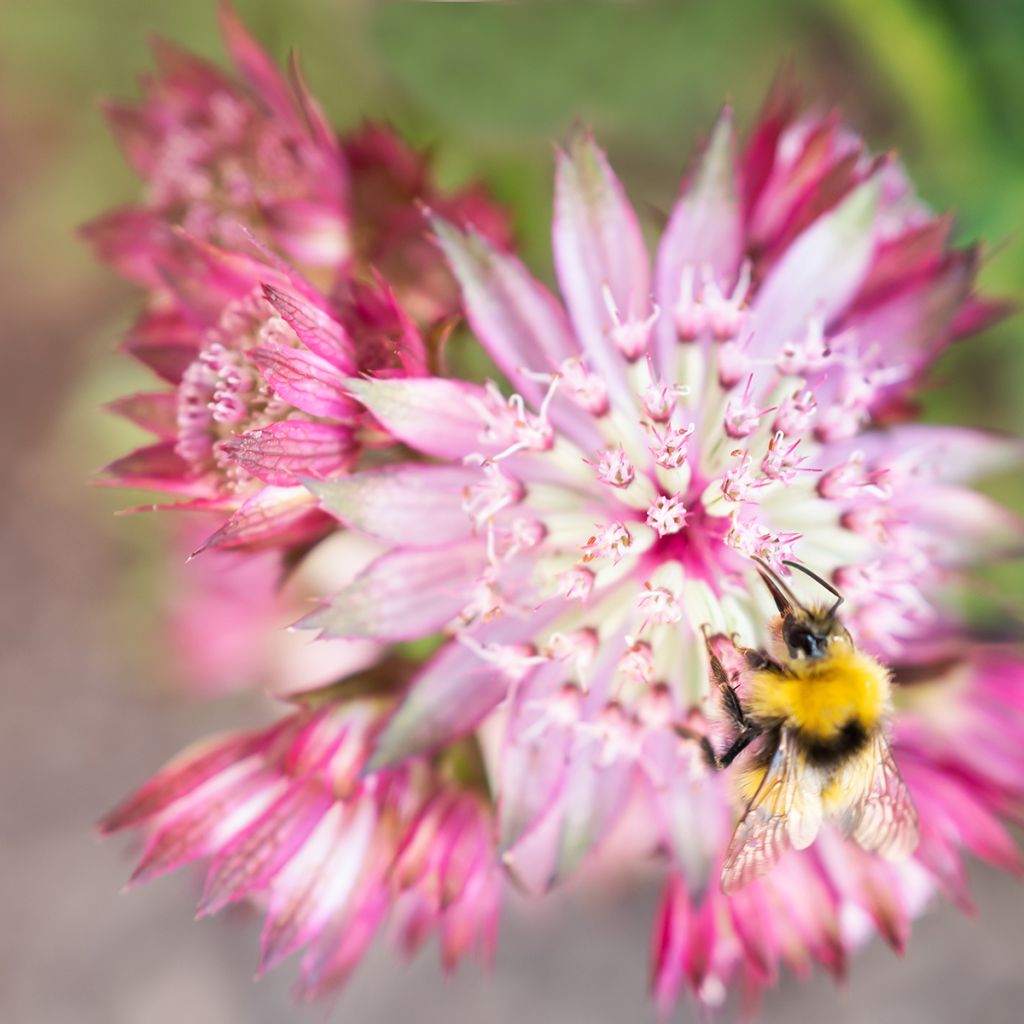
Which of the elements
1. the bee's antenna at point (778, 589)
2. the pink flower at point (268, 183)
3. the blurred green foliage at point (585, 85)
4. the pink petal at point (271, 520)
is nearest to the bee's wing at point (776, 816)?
the bee's antenna at point (778, 589)

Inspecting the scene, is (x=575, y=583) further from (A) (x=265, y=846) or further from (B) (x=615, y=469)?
(A) (x=265, y=846)

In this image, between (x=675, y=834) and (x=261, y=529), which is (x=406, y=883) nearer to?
(x=675, y=834)

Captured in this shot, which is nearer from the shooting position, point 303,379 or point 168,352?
point 303,379

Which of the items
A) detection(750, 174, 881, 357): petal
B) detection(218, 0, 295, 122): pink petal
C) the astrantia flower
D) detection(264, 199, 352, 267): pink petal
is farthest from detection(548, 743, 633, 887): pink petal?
detection(218, 0, 295, 122): pink petal

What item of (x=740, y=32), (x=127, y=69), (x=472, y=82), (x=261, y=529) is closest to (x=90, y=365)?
(x=127, y=69)

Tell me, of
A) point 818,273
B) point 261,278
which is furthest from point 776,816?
point 261,278

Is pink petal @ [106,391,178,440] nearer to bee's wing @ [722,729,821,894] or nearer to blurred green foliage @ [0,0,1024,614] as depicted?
bee's wing @ [722,729,821,894]
